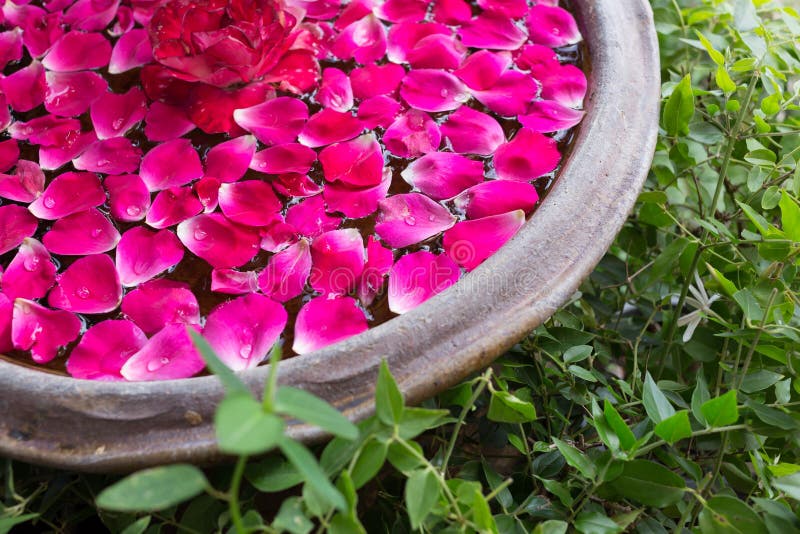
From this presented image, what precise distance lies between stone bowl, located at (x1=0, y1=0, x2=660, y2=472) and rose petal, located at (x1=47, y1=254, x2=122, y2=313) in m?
0.08

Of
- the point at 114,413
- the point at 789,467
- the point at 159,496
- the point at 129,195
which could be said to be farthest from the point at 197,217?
the point at 789,467

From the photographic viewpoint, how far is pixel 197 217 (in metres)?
0.64

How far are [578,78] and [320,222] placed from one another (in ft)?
1.00

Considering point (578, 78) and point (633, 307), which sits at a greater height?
point (578, 78)

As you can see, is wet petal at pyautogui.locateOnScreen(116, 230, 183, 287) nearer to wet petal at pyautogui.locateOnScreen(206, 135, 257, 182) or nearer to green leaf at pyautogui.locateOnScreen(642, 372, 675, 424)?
wet petal at pyautogui.locateOnScreen(206, 135, 257, 182)

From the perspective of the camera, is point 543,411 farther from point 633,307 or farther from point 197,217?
point 197,217

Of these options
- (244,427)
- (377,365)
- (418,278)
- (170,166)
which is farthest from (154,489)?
(170,166)

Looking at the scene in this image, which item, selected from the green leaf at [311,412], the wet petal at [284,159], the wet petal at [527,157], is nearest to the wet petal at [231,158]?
the wet petal at [284,159]

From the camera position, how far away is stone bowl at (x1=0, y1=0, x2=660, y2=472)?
49 centimetres

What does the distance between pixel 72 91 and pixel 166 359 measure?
36cm

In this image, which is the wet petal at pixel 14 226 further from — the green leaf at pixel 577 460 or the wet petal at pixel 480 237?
the green leaf at pixel 577 460

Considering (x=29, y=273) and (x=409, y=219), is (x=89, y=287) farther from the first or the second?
(x=409, y=219)

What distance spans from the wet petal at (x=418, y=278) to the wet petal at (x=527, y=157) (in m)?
0.11

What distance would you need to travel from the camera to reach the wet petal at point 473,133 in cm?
68
